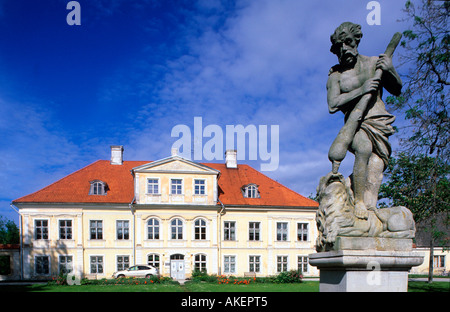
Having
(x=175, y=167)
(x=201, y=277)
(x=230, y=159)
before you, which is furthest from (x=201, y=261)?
(x=230, y=159)

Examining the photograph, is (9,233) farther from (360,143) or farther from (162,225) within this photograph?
(360,143)

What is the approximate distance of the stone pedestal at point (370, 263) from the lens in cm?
342

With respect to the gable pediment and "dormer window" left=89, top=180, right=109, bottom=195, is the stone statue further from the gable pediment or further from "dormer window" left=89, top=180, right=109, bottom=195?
"dormer window" left=89, top=180, right=109, bottom=195

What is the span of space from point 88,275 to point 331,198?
95.5ft

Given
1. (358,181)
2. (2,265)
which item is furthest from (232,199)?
(358,181)

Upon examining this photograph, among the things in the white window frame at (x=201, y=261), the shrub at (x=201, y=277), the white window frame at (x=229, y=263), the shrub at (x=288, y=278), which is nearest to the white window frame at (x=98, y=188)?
the white window frame at (x=201, y=261)

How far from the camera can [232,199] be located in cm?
3203

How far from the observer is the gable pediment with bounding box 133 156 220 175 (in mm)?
30188

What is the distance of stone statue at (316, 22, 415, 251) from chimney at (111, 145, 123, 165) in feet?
108

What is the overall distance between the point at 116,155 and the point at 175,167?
299 inches

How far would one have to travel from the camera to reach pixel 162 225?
30156 millimetres

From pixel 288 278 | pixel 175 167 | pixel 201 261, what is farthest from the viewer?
pixel 175 167

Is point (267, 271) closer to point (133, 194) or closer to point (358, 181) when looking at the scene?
point (133, 194)

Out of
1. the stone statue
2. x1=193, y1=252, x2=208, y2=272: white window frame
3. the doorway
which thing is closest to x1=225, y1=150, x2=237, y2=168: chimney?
x1=193, y1=252, x2=208, y2=272: white window frame
